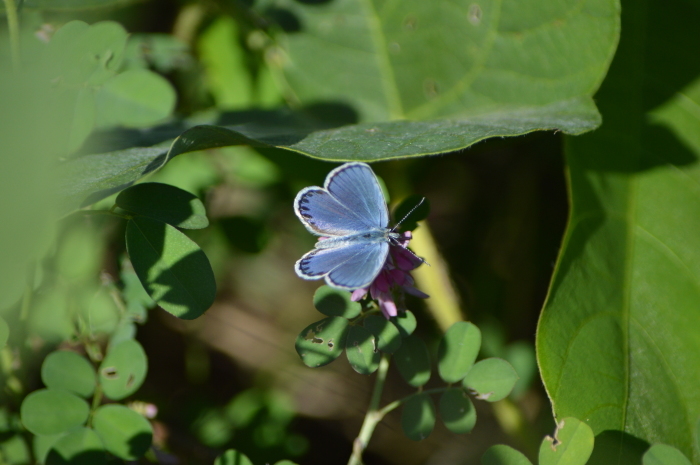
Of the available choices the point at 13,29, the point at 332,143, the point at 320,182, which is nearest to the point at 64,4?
the point at 13,29

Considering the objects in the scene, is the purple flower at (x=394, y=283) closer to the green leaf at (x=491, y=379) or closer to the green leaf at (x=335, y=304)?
the green leaf at (x=335, y=304)

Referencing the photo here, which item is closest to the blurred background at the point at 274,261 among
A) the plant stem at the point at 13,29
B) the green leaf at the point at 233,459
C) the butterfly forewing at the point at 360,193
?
the plant stem at the point at 13,29

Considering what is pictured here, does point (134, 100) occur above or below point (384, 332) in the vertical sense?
above

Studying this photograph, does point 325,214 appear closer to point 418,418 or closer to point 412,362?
point 412,362

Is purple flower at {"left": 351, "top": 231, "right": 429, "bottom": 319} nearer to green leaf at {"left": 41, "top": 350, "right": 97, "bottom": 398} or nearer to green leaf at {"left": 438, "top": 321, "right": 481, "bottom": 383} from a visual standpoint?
green leaf at {"left": 438, "top": 321, "right": 481, "bottom": 383}

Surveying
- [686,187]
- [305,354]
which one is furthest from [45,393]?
[686,187]

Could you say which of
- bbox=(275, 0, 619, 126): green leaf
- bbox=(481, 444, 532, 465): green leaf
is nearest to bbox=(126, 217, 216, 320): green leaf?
bbox=(481, 444, 532, 465): green leaf
